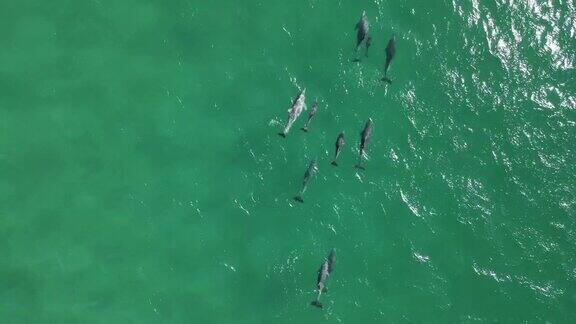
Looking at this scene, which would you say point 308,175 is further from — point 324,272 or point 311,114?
point 324,272

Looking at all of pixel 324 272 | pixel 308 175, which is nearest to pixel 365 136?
pixel 308 175

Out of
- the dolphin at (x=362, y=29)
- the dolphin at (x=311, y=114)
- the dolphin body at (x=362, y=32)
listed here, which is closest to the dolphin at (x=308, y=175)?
the dolphin at (x=311, y=114)

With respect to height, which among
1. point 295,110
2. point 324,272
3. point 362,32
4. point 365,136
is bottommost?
point 324,272

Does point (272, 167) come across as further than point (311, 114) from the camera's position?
Yes

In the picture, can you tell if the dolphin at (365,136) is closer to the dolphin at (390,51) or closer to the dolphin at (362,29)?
the dolphin at (390,51)

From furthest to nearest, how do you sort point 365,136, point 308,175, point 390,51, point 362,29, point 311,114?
point 362,29
point 390,51
point 311,114
point 308,175
point 365,136

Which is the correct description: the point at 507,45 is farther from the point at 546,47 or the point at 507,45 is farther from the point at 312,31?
the point at 312,31
